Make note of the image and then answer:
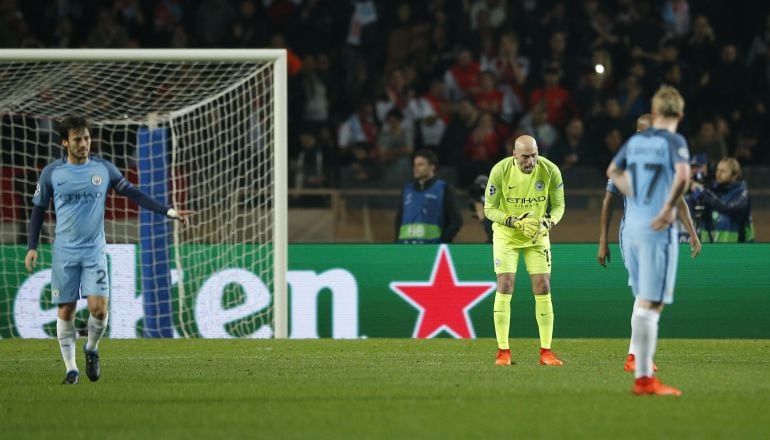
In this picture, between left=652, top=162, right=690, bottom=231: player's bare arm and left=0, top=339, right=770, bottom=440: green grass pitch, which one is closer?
left=0, top=339, right=770, bottom=440: green grass pitch

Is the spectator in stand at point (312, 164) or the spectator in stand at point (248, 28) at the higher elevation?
the spectator in stand at point (248, 28)

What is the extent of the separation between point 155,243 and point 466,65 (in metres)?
6.48

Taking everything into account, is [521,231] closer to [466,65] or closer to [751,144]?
[466,65]

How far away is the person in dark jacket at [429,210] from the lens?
1543 centimetres

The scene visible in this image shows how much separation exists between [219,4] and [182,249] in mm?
6704

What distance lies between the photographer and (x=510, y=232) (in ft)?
38.4

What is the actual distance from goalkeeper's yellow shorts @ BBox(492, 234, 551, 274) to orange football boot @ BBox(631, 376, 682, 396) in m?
2.97

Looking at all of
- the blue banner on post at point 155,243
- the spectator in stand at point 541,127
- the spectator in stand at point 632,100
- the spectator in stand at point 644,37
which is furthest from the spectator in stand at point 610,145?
the blue banner on post at point 155,243

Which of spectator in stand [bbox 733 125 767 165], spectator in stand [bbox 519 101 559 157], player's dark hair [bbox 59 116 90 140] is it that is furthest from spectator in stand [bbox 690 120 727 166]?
player's dark hair [bbox 59 116 90 140]

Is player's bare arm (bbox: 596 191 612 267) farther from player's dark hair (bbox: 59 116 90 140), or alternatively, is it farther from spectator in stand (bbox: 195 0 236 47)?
spectator in stand (bbox: 195 0 236 47)

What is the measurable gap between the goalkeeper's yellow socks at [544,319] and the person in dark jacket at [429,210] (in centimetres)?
377

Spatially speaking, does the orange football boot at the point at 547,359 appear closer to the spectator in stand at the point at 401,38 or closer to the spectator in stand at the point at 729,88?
the spectator in stand at the point at 729,88

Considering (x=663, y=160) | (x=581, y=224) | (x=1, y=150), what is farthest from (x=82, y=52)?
(x=663, y=160)

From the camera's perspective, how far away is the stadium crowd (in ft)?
60.9
